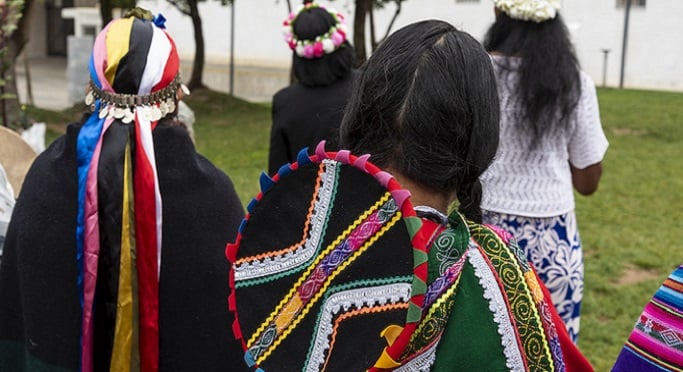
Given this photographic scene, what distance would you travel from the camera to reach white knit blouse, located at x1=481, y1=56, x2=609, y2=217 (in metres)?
3.10

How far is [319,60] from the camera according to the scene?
4086mm

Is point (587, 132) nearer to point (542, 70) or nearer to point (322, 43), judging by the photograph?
point (542, 70)

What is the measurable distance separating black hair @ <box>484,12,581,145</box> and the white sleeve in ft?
0.15

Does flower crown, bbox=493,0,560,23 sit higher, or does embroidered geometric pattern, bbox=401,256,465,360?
flower crown, bbox=493,0,560,23

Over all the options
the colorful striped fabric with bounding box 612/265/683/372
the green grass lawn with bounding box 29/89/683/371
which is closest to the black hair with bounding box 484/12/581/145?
the colorful striped fabric with bounding box 612/265/683/372

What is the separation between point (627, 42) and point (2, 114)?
69.0 feet

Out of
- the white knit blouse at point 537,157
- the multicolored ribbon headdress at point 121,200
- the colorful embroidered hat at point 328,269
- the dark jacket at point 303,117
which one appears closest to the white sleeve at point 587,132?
the white knit blouse at point 537,157

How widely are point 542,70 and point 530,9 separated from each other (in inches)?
8.8

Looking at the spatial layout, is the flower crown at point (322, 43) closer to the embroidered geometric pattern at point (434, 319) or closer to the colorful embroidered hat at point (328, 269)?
the colorful embroidered hat at point (328, 269)

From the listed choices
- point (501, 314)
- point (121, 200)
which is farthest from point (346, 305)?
point (121, 200)

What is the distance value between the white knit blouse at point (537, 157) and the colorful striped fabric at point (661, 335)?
153 cm

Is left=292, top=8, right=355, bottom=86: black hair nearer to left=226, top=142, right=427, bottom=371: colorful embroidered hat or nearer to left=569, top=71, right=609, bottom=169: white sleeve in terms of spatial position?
left=569, top=71, right=609, bottom=169: white sleeve

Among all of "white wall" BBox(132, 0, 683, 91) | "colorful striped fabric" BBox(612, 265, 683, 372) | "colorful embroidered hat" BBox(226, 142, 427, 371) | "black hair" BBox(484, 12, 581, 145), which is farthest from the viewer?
"white wall" BBox(132, 0, 683, 91)

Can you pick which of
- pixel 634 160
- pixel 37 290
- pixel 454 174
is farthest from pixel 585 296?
pixel 634 160
